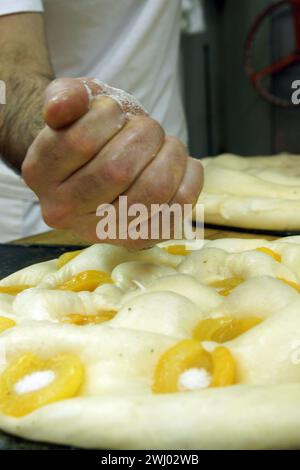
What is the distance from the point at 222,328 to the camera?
110 centimetres

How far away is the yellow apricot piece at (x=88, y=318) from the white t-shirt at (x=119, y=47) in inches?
43.1

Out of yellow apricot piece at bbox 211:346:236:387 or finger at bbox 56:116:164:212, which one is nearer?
yellow apricot piece at bbox 211:346:236:387

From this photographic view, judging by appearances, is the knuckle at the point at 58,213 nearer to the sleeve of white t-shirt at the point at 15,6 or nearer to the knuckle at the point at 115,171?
the knuckle at the point at 115,171

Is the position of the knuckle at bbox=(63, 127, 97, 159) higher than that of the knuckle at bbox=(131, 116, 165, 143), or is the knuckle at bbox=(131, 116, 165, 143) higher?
the knuckle at bbox=(131, 116, 165, 143)

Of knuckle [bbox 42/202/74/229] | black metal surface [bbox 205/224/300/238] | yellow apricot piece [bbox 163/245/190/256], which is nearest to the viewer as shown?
knuckle [bbox 42/202/74/229]

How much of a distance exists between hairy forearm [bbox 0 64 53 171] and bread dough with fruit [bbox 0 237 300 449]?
1.16 ft

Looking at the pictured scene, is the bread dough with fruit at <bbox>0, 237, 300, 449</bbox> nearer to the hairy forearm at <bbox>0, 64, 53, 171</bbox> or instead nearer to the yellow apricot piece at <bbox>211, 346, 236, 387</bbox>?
the yellow apricot piece at <bbox>211, 346, 236, 387</bbox>

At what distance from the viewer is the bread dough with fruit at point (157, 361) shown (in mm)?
863

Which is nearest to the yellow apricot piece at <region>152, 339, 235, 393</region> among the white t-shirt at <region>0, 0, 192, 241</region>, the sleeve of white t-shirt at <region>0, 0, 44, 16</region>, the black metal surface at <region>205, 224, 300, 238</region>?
the black metal surface at <region>205, 224, 300, 238</region>

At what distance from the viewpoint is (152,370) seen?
994 millimetres

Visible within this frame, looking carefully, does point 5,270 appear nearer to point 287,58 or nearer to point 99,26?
point 99,26

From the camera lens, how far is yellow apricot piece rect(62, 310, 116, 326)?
1177 mm

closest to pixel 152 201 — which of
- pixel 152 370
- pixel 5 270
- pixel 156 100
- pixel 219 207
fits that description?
pixel 152 370

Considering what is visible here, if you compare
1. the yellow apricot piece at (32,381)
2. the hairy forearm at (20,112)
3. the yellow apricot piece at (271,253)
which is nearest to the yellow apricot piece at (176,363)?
the yellow apricot piece at (32,381)
